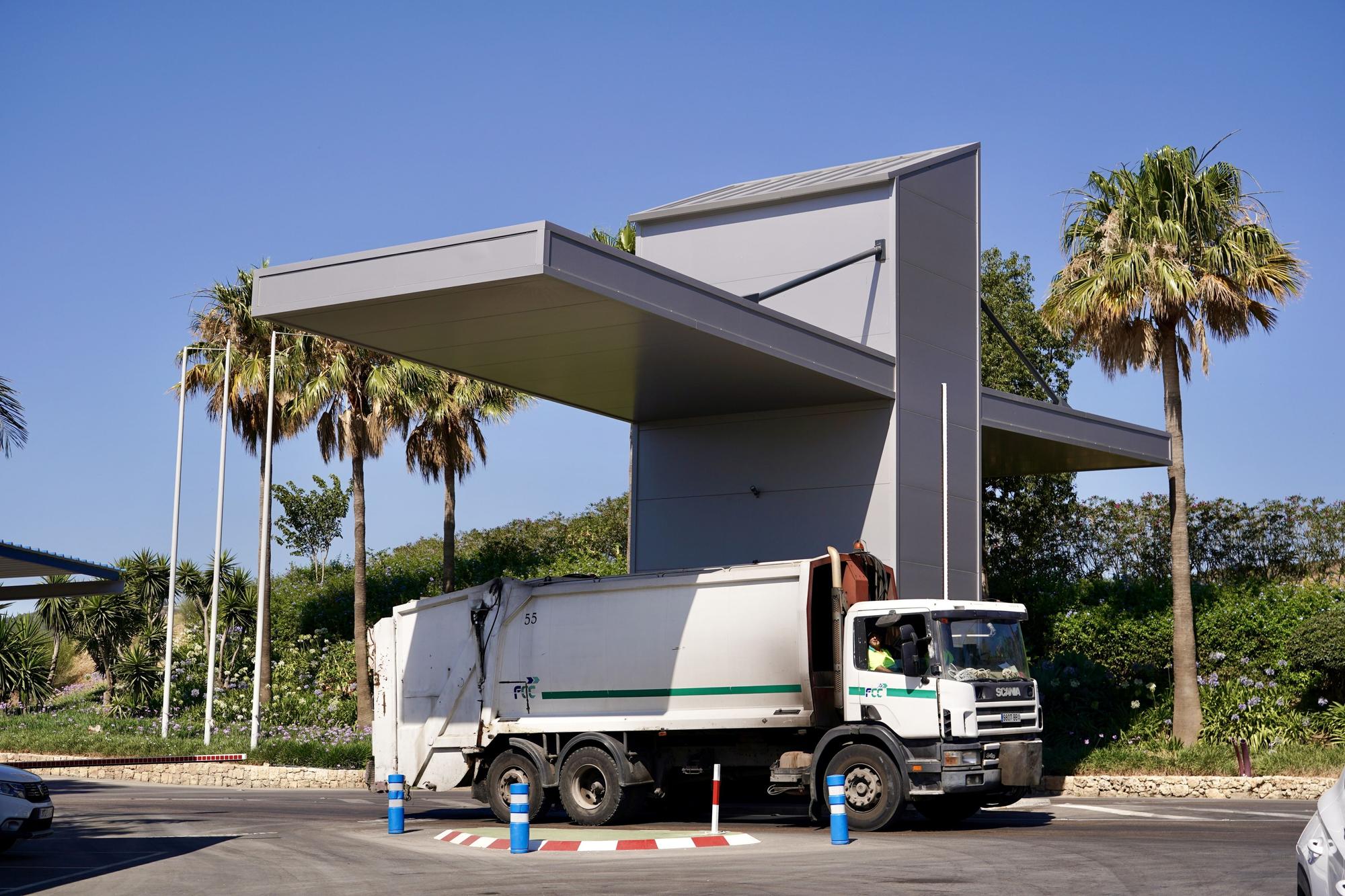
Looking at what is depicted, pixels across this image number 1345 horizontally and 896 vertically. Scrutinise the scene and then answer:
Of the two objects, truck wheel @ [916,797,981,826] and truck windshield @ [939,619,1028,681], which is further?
truck wheel @ [916,797,981,826]

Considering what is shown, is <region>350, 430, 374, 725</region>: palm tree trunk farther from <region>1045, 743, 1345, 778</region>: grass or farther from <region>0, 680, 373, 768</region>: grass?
<region>1045, 743, 1345, 778</region>: grass

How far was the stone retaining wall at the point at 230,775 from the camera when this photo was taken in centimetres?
2716

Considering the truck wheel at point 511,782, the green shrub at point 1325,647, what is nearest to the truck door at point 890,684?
the truck wheel at point 511,782

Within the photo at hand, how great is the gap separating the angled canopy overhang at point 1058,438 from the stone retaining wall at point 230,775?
13.3 m

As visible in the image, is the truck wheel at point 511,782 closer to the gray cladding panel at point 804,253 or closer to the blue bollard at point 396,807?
the blue bollard at point 396,807

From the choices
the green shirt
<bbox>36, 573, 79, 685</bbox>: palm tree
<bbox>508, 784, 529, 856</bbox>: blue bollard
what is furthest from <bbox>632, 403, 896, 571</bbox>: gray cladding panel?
<bbox>36, 573, 79, 685</bbox>: palm tree

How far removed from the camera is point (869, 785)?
50.5 feet

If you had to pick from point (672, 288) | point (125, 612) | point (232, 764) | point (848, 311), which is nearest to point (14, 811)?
point (672, 288)

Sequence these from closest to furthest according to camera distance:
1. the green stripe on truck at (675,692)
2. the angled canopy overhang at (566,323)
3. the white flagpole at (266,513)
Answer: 1. the angled canopy overhang at (566,323)
2. the green stripe on truck at (675,692)
3. the white flagpole at (266,513)

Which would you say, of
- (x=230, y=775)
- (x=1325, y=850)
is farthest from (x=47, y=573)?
Result: (x=1325, y=850)

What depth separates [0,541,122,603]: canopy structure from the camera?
68.4 feet

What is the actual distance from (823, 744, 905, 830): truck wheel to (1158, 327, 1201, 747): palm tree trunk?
33.2ft

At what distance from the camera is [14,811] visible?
13.8 m

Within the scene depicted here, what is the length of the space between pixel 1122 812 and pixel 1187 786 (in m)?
3.13
